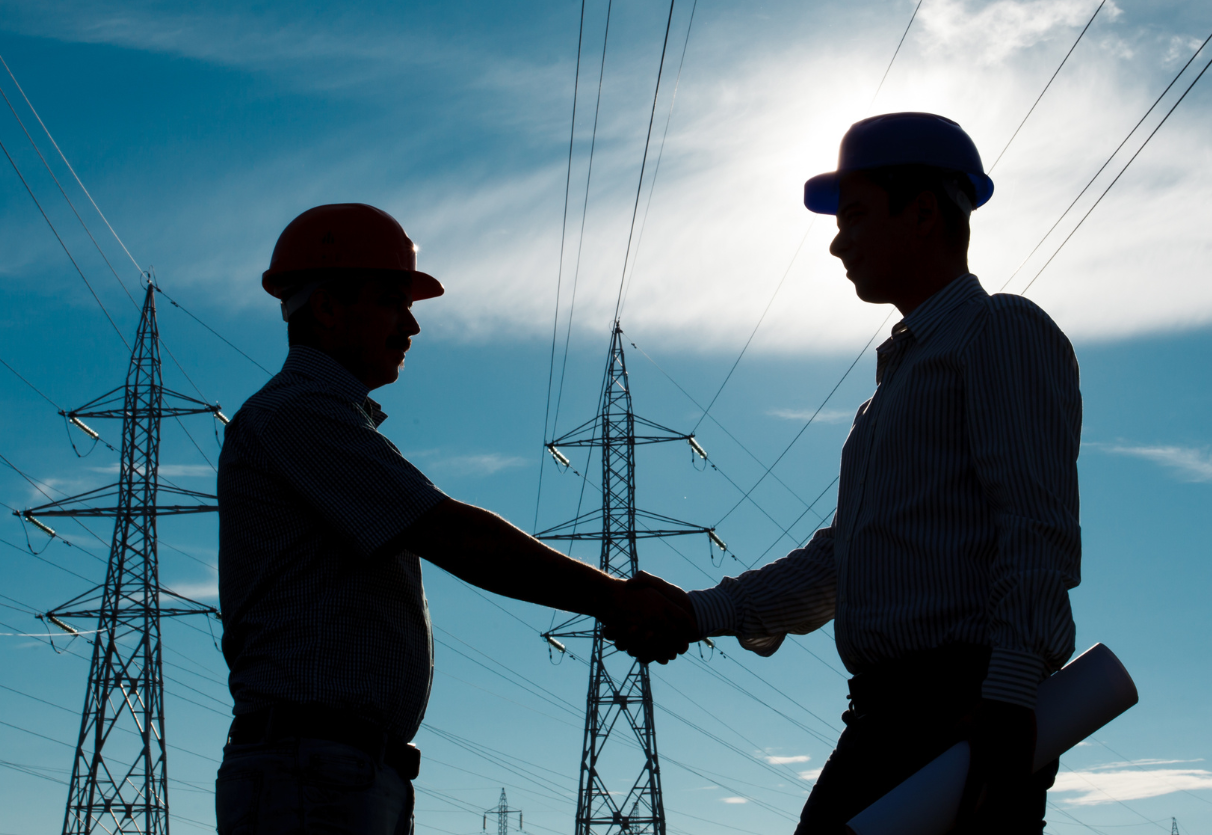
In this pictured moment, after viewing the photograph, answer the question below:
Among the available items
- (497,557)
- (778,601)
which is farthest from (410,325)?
(778,601)

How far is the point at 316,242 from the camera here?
141 inches

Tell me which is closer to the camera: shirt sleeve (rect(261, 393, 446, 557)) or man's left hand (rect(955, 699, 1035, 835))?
man's left hand (rect(955, 699, 1035, 835))

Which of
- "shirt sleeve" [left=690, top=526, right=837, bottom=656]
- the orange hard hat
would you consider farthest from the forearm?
the orange hard hat

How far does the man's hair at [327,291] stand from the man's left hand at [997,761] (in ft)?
7.23

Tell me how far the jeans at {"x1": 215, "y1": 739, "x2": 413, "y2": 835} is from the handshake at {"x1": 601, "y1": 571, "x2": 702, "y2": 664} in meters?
1.08

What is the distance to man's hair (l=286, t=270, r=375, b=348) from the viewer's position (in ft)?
11.6

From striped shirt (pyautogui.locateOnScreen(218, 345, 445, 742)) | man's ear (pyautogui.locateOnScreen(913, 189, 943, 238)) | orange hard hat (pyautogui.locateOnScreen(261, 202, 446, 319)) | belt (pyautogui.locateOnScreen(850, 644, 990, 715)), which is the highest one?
orange hard hat (pyautogui.locateOnScreen(261, 202, 446, 319))

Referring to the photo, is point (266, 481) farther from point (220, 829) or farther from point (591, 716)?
point (591, 716)

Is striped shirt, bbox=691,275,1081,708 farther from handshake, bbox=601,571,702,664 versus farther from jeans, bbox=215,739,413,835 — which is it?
jeans, bbox=215,739,413,835

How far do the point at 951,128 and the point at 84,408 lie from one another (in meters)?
28.3

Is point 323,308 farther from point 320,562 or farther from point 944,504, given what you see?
point 944,504

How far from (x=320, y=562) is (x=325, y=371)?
623 mm

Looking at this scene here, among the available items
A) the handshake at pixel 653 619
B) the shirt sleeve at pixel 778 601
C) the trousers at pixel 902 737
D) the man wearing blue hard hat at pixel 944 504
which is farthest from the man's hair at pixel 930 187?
the handshake at pixel 653 619

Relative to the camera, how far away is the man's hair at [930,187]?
3.13 meters
